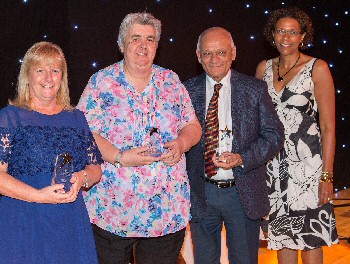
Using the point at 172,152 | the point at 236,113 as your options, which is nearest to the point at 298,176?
the point at 236,113

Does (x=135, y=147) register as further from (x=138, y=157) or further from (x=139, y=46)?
(x=139, y=46)

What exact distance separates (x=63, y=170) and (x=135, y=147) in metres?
0.51

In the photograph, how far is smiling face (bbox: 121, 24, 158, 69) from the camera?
2687mm

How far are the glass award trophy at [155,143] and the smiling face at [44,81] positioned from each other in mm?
519

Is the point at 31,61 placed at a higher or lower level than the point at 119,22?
lower

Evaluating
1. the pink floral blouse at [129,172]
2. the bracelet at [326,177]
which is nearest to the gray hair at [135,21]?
the pink floral blouse at [129,172]

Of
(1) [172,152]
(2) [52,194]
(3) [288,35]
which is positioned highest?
(3) [288,35]

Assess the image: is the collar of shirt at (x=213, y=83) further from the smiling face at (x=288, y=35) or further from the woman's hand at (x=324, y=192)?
the woman's hand at (x=324, y=192)

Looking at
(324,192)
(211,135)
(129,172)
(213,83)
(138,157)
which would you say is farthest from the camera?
(324,192)

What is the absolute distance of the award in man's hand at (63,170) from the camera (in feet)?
Result: 7.26

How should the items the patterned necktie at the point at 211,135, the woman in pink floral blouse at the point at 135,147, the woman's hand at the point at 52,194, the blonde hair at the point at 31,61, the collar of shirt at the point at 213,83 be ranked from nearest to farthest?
the woman's hand at the point at 52,194, the blonde hair at the point at 31,61, the woman in pink floral blouse at the point at 135,147, the patterned necktie at the point at 211,135, the collar of shirt at the point at 213,83

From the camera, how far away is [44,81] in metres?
2.37

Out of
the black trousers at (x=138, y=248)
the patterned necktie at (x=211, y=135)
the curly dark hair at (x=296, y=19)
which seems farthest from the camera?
the curly dark hair at (x=296, y=19)

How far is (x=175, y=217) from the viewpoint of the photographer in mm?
2746
